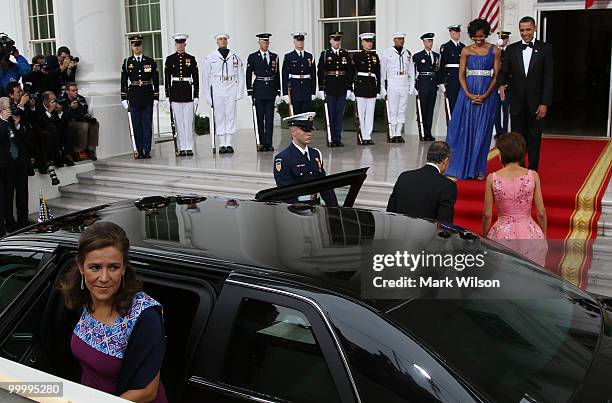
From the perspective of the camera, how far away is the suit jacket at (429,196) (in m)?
4.93

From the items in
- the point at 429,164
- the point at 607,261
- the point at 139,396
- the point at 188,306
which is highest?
the point at 429,164

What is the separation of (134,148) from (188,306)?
369 inches

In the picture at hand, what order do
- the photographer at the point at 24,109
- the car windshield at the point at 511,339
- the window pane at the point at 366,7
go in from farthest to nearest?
the window pane at the point at 366,7 < the photographer at the point at 24,109 < the car windshield at the point at 511,339

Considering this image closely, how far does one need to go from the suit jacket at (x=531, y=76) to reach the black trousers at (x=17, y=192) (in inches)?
236

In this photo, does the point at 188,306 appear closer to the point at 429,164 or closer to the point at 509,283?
the point at 509,283

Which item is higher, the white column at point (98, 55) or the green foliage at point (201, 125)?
the white column at point (98, 55)

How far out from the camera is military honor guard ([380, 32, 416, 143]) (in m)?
12.7

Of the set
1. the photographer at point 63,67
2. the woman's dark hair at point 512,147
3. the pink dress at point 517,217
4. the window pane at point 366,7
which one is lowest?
the pink dress at point 517,217

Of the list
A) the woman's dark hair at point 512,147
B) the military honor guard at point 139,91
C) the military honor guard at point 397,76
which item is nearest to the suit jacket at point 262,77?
the military honor guard at point 139,91

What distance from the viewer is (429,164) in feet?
16.6

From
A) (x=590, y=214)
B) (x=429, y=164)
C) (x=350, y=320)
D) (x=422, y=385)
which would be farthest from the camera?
(x=590, y=214)

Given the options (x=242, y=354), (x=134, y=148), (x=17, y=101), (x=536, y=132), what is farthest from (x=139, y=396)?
(x=134, y=148)

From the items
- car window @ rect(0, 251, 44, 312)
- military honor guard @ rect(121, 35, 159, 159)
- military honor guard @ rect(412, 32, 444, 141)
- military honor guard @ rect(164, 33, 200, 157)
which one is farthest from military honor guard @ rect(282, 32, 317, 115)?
car window @ rect(0, 251, 44, 312)

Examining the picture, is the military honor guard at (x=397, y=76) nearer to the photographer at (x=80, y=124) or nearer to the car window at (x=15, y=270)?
the photographer at (x=80, y=124)
